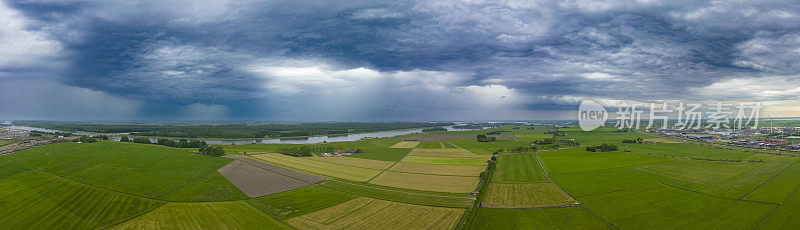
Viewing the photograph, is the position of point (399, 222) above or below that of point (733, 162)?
below

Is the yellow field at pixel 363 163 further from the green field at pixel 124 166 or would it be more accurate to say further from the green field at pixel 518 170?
the green field at pixel 124 166

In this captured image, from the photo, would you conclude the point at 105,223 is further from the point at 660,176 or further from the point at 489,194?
the point at 660,176

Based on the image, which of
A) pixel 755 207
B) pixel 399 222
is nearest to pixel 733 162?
pixel 755 207

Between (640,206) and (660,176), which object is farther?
(660,176)

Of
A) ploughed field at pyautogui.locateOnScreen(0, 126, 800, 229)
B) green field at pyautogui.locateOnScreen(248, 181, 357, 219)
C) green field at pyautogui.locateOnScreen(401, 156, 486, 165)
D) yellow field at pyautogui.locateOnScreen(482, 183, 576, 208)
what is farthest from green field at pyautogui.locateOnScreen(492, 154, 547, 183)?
green field at pyautogui.locateOnScreen(248, 181, 357, 219)

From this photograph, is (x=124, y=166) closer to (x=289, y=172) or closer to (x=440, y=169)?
(x=289, y=172)

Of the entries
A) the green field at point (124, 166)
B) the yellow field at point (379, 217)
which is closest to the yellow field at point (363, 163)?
the green field at point (124, 166)

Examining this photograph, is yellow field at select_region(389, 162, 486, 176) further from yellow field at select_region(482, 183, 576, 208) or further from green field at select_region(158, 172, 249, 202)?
green field at select_region(158, 172, 249, 202)
